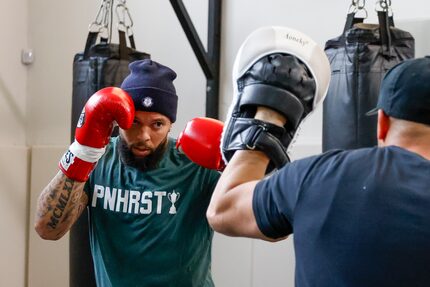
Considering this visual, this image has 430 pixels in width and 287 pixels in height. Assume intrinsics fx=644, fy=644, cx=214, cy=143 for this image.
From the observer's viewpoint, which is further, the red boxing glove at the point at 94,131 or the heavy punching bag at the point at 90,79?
the heavy punching bag at the point at 90,79

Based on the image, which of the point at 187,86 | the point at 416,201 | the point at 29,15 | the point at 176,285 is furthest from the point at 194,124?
the point at 29,15

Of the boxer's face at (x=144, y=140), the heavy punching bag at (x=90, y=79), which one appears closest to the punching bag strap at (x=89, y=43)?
the heavy punching bag at (x=90, y=79)

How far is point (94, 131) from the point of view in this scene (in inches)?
72.9

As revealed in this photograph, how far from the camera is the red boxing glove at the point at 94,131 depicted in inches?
72.9

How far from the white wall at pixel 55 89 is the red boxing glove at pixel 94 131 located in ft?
5.02

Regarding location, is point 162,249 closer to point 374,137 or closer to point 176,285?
point 176,285

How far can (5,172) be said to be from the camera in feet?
12.4

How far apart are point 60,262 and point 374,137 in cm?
224

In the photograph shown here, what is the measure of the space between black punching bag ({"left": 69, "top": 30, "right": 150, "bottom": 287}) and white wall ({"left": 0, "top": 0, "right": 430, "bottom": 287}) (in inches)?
25.2

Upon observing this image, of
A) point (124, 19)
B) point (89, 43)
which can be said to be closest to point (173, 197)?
point (89, 43)

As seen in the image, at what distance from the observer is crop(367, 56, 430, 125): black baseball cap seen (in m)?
1.08

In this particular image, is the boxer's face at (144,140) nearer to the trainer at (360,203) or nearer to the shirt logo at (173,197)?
the shirt logo at (173,197)

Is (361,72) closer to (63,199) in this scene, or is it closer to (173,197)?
(173,197)

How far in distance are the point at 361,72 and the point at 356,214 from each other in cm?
143
